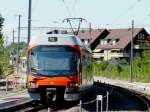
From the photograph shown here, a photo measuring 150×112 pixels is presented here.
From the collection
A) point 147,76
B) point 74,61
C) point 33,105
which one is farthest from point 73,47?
point 147,76

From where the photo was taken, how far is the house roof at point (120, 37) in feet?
442

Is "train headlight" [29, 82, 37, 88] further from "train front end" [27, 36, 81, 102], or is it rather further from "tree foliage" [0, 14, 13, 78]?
"tree foliage" [0, 14, 13, 78]

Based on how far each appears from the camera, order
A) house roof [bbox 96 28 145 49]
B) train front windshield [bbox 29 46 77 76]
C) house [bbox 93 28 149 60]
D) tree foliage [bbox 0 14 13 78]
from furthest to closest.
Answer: house roof [bbox 96 28 145 49] → house [bbox 93 28 149 60] → tree foliage [bbox 0 14 13 78] → train front windshield [bbox 29 46 77 76]

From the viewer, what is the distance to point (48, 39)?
2847 cm

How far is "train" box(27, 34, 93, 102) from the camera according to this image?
27.9 m

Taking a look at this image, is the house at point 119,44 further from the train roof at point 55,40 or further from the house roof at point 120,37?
the train roof at point 55,40

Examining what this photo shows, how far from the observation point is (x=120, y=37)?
139m

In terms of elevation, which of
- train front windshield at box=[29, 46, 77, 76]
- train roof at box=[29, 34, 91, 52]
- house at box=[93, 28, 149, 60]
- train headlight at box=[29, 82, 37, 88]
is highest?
house at box=[93, 28, 149, 60]

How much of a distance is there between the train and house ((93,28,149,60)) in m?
104

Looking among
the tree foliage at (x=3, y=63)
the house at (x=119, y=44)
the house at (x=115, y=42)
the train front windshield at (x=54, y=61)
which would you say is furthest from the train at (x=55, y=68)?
the house at (x=119, y=44)

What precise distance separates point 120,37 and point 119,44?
2.60 meters

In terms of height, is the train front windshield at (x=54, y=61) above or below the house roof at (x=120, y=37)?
below

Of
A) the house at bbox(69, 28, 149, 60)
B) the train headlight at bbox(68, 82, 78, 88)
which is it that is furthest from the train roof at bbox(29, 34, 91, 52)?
the house at bbox(69, 28, 149, 60)

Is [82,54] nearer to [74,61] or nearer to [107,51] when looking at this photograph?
[74,61]
